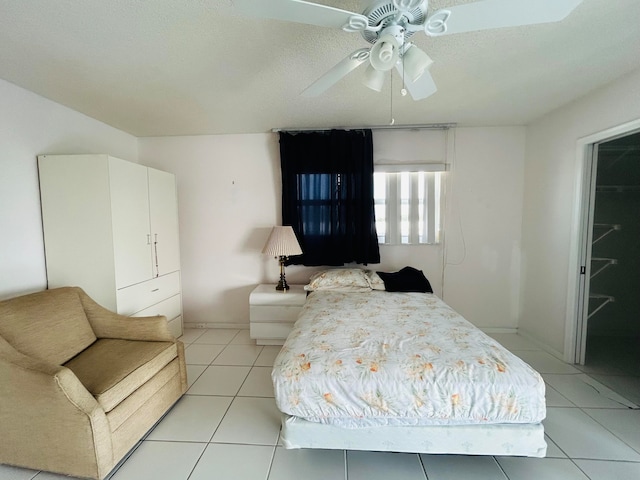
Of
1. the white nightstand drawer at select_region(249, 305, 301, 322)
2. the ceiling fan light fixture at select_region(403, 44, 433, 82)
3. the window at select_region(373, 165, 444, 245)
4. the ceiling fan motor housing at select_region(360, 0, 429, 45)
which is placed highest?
the ceiling fan motor housing at select_region(360, 0, 429, 45)

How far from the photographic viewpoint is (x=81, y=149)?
2.60 metres

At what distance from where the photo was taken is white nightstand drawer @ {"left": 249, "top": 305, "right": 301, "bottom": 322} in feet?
9.43

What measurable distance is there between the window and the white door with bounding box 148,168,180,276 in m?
2.33

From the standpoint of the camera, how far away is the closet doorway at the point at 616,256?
2727 mm

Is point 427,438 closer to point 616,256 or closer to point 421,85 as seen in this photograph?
point 421,85

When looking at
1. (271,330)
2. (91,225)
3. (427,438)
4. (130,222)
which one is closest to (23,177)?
(91,225)

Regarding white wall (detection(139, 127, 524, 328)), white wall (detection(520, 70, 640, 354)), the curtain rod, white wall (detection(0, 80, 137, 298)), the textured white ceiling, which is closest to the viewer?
the textured white ceiling

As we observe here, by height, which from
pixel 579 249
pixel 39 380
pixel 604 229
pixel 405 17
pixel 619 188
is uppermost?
pixel 405 17

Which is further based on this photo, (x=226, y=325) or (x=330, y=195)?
(x=226, y=325)

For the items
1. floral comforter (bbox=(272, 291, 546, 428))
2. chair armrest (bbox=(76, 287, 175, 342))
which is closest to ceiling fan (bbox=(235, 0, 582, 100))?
floral comforter (bbox=(272, 291, 546, 428))

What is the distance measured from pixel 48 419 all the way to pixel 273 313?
5.76ft

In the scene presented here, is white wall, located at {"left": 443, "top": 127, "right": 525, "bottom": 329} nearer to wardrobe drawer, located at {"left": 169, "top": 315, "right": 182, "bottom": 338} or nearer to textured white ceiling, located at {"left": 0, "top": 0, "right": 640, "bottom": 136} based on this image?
textured white ceiling, located at {"left": 0, "top": 0, "right": 640, "bottom": 136}

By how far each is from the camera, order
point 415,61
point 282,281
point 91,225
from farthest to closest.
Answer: point 282,281
point 91,225
point 415,61

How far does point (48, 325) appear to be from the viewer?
1757 mm
